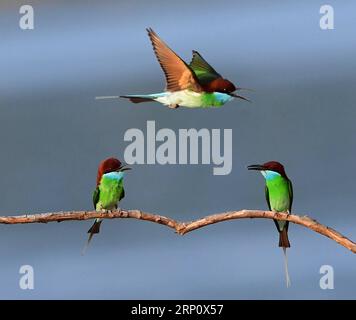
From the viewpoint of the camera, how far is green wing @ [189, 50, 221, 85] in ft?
6.81

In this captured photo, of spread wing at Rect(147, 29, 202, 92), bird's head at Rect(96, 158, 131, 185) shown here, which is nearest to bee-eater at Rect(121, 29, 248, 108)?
spread wing at Rect(147, 29, 202, 92)

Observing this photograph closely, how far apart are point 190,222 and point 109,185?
22 cm

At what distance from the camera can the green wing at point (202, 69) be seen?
2076 millimetres

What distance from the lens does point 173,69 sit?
6.78 ft

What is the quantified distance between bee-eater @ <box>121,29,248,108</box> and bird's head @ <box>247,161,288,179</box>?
0.58ft

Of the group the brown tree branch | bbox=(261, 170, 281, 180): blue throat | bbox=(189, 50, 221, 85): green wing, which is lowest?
the brown tree branch

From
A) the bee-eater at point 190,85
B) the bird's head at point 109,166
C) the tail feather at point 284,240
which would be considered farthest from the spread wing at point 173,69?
the tail feather at point 284,240

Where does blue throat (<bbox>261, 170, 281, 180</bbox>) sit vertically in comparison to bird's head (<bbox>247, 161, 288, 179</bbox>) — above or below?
below

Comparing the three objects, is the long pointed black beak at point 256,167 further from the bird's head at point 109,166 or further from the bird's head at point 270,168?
the bird's head at point 109,166

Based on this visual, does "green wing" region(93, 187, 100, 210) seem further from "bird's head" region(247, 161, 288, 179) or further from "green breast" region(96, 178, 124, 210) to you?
"bird's head" region(247, 161, 288, 179)

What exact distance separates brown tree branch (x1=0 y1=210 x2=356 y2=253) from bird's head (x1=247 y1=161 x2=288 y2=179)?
96 millimetres

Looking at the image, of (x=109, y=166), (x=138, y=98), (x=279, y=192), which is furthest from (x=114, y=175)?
(x=279, y=192)

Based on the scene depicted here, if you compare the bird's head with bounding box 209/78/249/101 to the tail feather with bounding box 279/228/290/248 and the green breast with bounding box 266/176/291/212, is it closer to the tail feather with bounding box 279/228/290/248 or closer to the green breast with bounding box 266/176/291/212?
the green breast with bounding box 266/176/291/212
